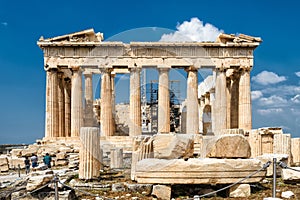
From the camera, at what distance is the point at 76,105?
3238 centimetres

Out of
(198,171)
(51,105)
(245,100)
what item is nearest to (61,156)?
(51,105)

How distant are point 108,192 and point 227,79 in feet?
88.6

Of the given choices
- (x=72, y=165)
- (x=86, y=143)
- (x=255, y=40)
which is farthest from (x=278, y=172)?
(x=255, y=40)

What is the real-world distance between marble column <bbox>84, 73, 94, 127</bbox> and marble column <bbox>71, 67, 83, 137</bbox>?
163cm

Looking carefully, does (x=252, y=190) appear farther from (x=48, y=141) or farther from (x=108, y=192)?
(x=48, y=141)

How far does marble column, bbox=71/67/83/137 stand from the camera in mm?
32406

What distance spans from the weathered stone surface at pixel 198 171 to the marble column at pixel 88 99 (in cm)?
2400

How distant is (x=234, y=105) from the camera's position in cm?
3572

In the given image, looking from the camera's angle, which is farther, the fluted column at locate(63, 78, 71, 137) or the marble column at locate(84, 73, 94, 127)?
the fluted column at locate(63, 78, 71, 137)

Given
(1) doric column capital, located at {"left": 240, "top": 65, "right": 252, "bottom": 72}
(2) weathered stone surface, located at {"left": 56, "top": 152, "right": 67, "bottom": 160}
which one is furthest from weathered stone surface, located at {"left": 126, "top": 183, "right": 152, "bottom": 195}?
(1) doric column capital, located at {"left": 240, "top": 65, "right": 252, "bottom": 72}

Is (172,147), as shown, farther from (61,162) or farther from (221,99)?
(221,99)

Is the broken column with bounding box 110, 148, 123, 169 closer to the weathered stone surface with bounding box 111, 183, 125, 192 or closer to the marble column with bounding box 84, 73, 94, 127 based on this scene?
the weathered stone surface with bounding box 111, 183, 125, 192

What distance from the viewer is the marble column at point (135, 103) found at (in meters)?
32.5

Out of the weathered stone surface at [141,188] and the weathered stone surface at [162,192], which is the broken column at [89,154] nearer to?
the weathered stone surface at [141,188]
